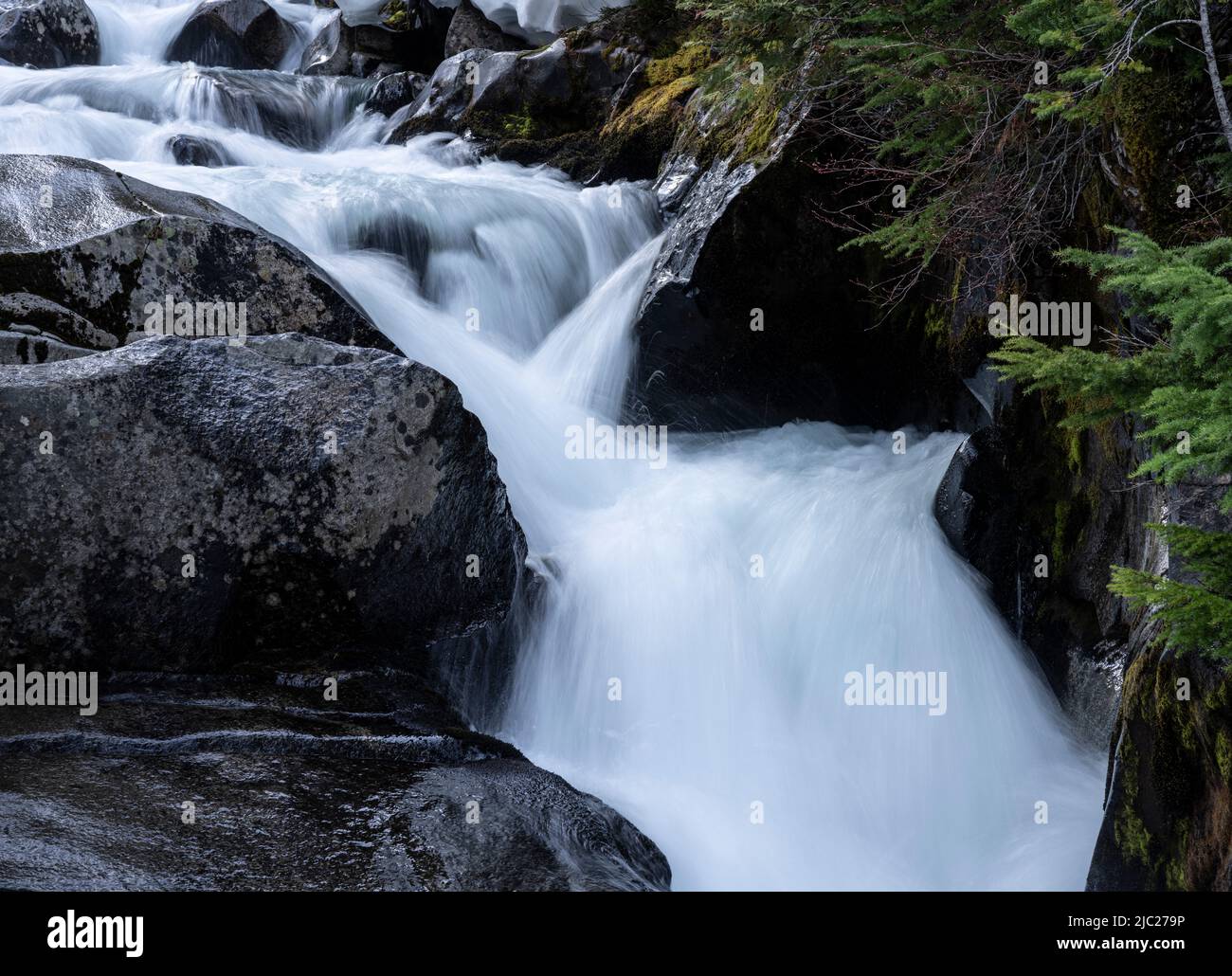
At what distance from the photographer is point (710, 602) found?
6477mm

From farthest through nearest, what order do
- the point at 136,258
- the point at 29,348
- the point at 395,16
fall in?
the point at 395,16
the point at 136,258
the point at 29,348

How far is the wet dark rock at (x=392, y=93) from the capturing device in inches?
591

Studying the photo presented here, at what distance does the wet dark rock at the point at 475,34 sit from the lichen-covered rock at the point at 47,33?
6.21m

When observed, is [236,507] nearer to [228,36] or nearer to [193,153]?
[193,153]

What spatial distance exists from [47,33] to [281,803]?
18.0 m

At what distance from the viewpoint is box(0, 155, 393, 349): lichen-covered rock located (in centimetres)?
580

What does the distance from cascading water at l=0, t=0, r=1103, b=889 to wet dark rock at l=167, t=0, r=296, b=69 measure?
976 cm

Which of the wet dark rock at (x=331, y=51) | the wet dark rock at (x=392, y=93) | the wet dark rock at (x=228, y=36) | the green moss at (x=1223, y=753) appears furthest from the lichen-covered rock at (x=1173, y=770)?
the wet dark rock at (x=228, y=36)

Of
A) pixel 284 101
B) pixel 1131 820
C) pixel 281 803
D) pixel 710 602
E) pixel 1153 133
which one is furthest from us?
pixel 284 101

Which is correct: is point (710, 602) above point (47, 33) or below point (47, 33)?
below

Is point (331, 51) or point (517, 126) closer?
point (517, 126)

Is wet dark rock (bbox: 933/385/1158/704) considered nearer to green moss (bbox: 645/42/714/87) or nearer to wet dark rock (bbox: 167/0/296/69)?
green moss (bbox: 645/42/714/87)

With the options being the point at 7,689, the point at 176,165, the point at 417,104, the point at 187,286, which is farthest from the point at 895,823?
the point at 417,104

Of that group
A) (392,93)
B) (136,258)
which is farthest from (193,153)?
(136,258)
